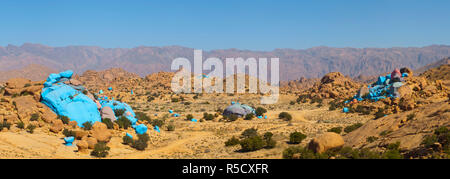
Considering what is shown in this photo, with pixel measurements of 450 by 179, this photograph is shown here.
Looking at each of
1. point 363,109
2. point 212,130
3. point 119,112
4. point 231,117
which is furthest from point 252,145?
point 363,109

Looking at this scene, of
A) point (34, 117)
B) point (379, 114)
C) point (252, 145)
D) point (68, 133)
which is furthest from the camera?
point (379, 114)

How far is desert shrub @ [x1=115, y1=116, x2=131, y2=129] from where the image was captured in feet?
87.7

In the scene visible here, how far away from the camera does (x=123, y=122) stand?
88.8 ft

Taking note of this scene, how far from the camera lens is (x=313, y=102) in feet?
174

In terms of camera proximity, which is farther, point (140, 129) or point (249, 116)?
point (249, 116)

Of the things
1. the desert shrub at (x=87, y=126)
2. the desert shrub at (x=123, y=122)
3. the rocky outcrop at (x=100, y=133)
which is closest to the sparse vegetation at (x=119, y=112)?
the desert shrub at (x=123, y=122)

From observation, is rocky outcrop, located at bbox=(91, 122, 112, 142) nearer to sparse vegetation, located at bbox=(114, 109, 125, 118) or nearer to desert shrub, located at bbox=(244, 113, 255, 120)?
sparse vegetation, located at bbox=(114, 109, 125, 118)

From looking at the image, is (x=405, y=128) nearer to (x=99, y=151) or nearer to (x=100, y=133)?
(x=99, y=151)

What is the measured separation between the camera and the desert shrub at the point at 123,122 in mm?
26734

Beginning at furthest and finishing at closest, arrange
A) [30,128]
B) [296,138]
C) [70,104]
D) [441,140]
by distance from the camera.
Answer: [70,104] → [30,128] → [296,138] → [441,140]

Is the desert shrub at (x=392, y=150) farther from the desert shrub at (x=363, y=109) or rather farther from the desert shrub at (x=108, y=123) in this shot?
the desert shrub at (x=363, y=109)

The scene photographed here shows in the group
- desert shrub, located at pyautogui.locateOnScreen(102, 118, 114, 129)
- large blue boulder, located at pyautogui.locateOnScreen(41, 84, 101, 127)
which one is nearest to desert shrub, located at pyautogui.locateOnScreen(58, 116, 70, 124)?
large blue boulder, located at pyautogui.locateOnScreen(41, 84, 101, 127)
